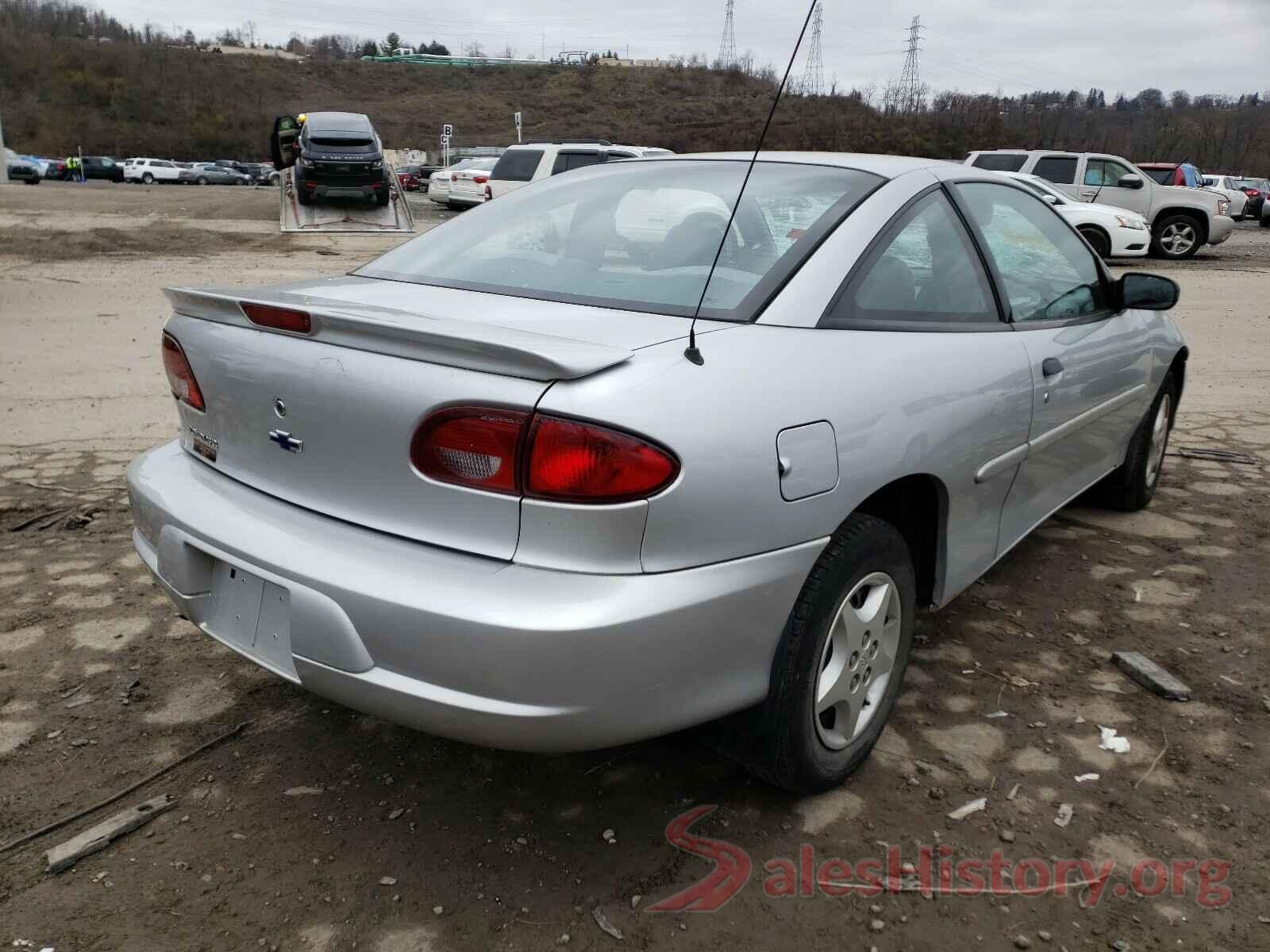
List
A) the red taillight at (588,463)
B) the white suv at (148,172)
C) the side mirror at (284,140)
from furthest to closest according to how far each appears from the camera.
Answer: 1. the white suv at (148,172)
2. the side mirror at (284,140)
3. the red taillight at (588,463)

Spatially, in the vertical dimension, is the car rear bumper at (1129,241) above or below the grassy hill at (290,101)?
below

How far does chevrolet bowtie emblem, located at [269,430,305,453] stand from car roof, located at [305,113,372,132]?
19888 millimetres

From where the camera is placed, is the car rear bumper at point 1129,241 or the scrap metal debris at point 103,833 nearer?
the scrap metal debris at point 103,833

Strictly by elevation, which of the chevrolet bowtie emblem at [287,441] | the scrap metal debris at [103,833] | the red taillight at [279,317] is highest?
the red taillight at [279,317]

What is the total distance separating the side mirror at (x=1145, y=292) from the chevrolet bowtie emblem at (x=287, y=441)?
2.97 m

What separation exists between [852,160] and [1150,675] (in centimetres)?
179

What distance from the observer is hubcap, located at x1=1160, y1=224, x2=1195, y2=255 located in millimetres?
17352

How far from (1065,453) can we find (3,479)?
4.57 m

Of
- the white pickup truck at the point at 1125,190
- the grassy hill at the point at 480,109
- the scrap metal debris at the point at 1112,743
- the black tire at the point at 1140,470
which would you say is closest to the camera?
the scrap metal debris at the point at 1112,743

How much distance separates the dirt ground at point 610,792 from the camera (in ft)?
6.43

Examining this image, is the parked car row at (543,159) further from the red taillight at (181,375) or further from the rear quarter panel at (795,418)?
the rear quarter panel at (795,418)

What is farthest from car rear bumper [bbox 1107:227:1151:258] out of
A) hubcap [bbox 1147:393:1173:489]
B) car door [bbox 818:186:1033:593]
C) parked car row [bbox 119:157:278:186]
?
parked car row [bbox 119:157:278:186]

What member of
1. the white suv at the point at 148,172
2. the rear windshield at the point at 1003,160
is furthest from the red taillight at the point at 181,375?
the white suv at the point at 148,172

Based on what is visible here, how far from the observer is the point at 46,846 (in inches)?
85.7
